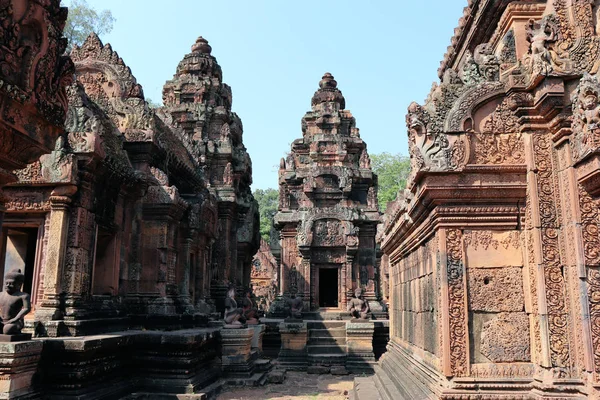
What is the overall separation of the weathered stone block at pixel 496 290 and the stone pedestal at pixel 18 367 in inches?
213

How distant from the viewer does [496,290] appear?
14.4 ft

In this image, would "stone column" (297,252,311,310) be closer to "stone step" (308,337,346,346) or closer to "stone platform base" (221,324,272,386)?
"stone step" (308,337,346,346)

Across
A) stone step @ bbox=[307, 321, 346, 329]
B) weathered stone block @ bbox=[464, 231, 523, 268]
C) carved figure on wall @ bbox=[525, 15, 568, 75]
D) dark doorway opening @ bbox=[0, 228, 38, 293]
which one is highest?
carved figure on wall @ bbox=[525, 15, 568, 75]

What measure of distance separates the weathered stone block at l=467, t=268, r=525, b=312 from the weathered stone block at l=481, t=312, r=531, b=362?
0.30 ft

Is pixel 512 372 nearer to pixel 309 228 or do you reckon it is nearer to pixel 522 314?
pixel 522 314

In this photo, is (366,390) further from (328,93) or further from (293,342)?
(328,93)

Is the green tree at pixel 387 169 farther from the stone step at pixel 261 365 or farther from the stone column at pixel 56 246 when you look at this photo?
the stone column at pixel 56 246

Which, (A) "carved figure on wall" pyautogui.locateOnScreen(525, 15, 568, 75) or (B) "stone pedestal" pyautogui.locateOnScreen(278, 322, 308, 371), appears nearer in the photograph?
(A) "carved figure on wall" pyautogui.locateOnScreen(525, 15, 568, 75)

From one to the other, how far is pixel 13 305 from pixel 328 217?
44.3ft

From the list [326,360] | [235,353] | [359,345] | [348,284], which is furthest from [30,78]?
[348,284]

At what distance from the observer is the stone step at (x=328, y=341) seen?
15375 millimetres

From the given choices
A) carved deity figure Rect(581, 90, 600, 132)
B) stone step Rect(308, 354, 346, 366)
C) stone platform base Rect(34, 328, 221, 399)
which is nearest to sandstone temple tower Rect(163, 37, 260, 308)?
stone step Rect(308, 354, 346, 366)

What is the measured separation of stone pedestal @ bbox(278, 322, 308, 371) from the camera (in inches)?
581

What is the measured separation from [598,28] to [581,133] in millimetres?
1120
